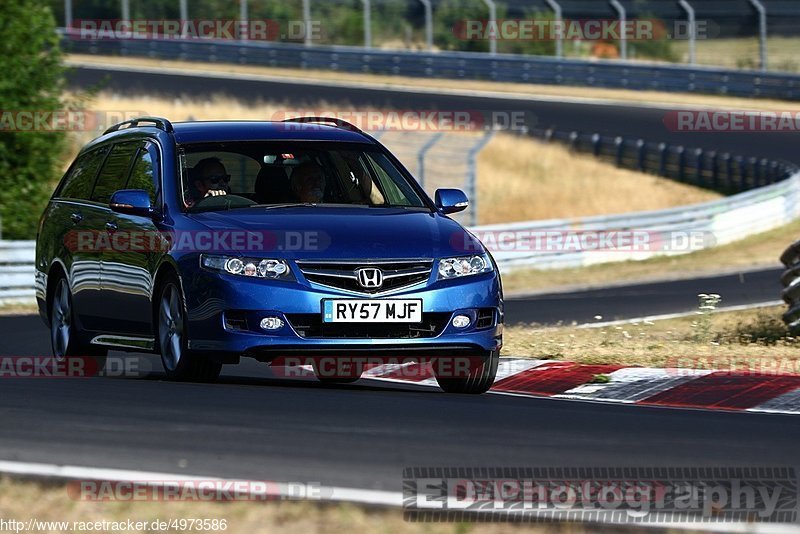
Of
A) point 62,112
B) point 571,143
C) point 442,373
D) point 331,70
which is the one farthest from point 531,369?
point 331,70

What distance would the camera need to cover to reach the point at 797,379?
9844 millimetres

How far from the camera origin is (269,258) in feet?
29.6

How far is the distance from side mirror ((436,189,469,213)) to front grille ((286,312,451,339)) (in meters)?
1.28

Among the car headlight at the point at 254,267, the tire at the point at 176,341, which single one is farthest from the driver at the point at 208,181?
the car headlight at the point at 254,267

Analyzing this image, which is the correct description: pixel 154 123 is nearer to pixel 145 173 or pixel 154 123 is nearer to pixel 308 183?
pixel 145 173

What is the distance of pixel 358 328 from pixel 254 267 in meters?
0.68

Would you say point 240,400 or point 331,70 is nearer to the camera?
point 240,400

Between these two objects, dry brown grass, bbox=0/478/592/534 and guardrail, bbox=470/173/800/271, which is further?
guardrail, bbox=470/173/800/271

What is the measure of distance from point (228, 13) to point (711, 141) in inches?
942

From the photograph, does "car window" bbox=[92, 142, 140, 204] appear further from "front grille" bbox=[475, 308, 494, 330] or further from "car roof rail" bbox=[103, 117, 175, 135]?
"front grille" bbox=[475, 308, 494, 330]

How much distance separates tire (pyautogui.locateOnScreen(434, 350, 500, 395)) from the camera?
31.6 feet

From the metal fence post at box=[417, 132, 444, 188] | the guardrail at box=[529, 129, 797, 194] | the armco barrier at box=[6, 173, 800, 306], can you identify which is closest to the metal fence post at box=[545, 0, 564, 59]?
the guardrail at box=[529, 129, 797, 194]

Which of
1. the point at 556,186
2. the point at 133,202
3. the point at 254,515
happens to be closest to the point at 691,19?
the point at 556,186

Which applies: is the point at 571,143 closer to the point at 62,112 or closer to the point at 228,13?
the point at 62,112
